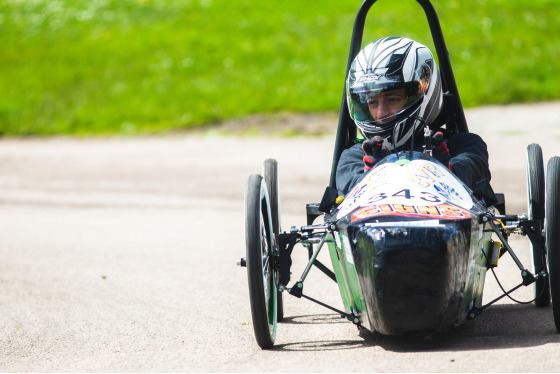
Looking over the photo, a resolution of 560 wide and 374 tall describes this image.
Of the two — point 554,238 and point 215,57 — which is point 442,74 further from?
point 215,57

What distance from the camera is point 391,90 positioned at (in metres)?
5.20

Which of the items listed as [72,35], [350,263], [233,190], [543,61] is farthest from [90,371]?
[72,35]

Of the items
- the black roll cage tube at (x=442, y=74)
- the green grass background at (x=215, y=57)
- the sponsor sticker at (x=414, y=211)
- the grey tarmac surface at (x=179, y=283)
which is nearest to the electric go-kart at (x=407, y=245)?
the sponsor sticker at (x=414, y=211)

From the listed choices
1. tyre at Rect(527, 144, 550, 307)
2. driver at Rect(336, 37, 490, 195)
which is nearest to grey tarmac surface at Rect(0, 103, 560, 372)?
tyre at Rect(527, 144, 550, 307)

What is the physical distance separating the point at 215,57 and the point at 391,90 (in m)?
22.4

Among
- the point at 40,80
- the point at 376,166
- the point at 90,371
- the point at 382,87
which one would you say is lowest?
the point at 90,371

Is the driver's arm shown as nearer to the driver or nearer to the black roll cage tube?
the driver

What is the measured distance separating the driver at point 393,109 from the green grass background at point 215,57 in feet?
55.6

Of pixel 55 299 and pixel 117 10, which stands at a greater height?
pixel 117 10

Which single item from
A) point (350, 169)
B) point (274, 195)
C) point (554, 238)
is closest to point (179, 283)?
point (274, 195)

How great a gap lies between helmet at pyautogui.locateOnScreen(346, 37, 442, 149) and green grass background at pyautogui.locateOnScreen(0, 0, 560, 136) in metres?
17.0

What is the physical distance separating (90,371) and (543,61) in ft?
71.2

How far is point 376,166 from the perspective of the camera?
4.77 meters

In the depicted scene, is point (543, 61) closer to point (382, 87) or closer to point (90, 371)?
point (382, 87)
